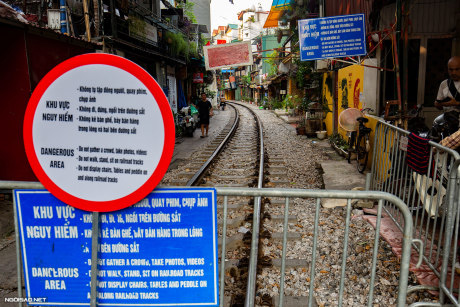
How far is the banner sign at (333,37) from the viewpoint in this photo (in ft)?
26.3

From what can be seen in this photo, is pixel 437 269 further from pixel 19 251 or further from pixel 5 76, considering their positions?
pixel 5 76

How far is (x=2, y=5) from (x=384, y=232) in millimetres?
6947

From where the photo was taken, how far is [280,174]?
7.88 metres

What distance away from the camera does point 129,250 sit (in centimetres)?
184

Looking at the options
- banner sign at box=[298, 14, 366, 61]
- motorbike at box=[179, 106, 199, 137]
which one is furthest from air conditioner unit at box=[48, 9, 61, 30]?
banner sign at box=[298, 14, 366, 61]

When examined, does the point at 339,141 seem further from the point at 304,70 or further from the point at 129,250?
the point at 129,250

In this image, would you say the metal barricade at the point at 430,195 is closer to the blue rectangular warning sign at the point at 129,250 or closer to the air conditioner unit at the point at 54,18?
the blue rectangular warning sign at the point at 129,250

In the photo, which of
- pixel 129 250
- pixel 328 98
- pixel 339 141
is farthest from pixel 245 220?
pixel 328 98

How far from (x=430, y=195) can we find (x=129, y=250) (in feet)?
10.9

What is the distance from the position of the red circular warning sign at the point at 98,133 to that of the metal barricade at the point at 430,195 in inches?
82.9

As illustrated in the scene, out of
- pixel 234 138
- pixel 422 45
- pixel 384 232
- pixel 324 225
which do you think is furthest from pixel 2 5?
pixel 234 138

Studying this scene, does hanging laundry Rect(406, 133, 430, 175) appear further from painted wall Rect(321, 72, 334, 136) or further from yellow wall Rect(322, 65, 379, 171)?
painted wall Rect(321, 72, 334, 136)

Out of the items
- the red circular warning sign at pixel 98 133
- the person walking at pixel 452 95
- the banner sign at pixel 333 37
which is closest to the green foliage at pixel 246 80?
the banner sign at pixel 333 37

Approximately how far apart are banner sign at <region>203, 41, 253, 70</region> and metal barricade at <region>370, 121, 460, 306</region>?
551 centimetres
